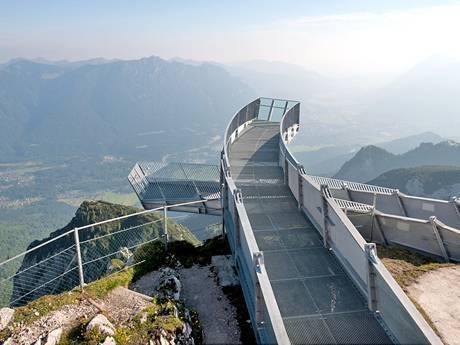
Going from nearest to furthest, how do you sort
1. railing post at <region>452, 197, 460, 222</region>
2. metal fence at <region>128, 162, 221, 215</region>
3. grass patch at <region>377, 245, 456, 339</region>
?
grass patch at <region>377, 245, 456, 339</region>
railing post at <region>452, 197, 460, 222</region>
metal fence at <region>128, 162, 221, 215</region>

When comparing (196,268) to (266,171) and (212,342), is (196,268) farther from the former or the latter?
(266,171)

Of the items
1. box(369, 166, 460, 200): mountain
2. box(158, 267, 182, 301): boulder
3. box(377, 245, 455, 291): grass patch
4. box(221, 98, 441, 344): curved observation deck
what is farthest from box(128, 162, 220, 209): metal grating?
box(369, 166, 460, 200): mountain

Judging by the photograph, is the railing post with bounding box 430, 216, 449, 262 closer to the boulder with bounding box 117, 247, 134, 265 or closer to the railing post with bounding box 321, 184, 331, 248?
the railing post with bounding box 321, 184, 331, 248

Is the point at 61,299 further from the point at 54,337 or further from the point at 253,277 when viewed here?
the point at 253,277

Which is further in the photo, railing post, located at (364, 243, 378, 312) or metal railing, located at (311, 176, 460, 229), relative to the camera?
metal railing, located at (311, 176, 460, 229)

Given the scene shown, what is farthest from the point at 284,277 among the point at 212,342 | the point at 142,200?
the point at 142,200

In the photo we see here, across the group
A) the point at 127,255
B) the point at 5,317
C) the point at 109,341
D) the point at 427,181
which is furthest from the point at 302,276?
the point at 427,181

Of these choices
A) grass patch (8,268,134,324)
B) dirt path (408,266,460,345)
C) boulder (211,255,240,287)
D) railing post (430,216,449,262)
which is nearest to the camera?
dirt path (408,266,460,345)

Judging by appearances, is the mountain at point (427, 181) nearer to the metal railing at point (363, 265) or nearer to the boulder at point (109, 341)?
the metal railing at point (363, 265)
